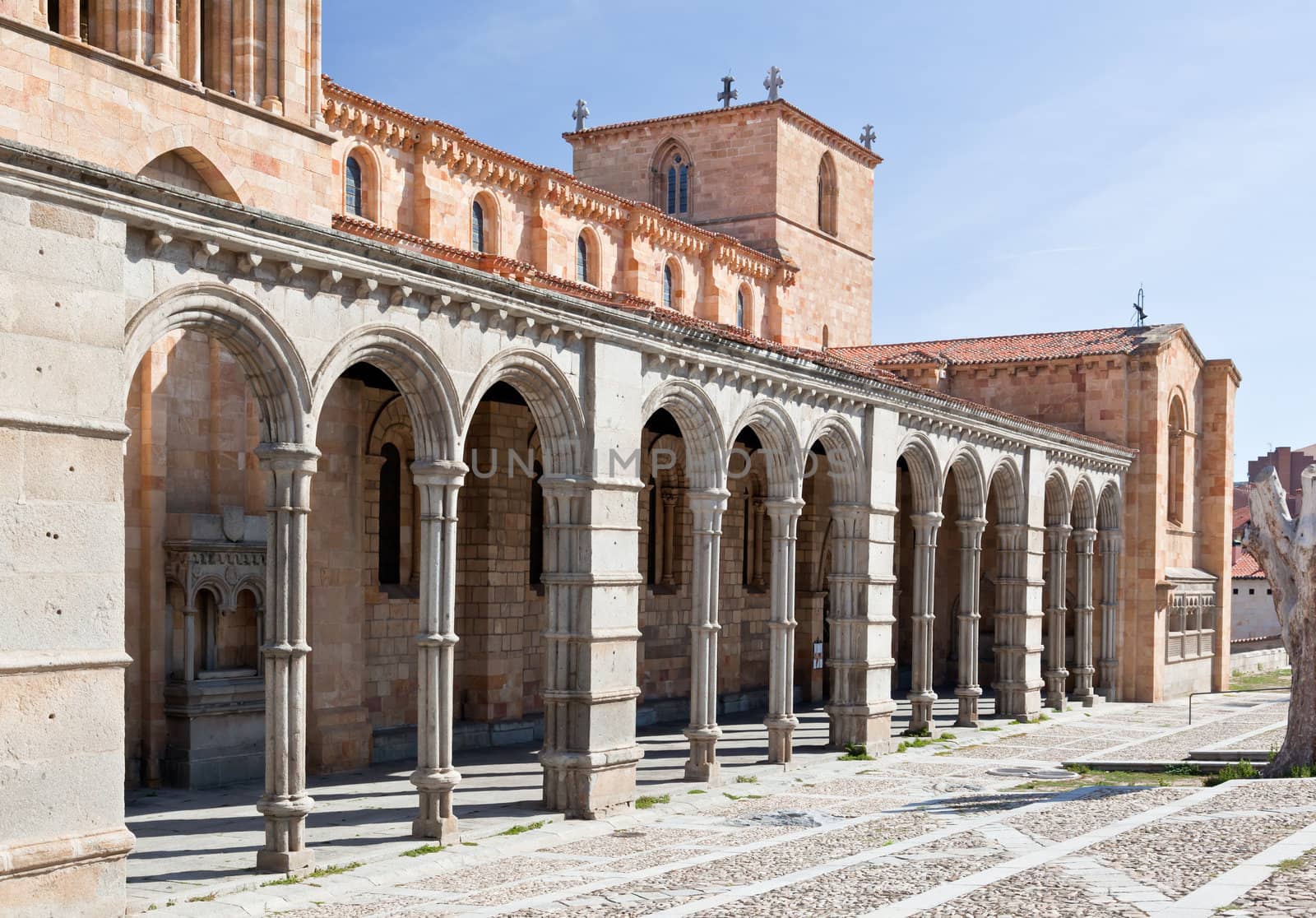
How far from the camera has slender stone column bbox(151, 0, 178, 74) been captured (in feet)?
56.1

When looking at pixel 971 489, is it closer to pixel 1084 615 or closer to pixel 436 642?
pixel 1084 615

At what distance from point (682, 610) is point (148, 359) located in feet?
44.9

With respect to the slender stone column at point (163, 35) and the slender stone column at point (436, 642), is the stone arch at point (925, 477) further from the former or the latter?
the slender stone column at point (163, 35)

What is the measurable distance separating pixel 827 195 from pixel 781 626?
24377 mm

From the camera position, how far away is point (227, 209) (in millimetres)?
12148

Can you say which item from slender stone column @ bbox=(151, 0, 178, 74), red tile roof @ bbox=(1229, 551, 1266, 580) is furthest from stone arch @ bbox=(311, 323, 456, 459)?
red tile roof @ bbox=(1229, 551, 1266, 580)

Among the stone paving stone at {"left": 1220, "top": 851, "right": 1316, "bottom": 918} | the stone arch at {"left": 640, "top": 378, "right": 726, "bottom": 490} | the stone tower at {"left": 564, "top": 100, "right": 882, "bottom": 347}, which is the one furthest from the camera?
the stone tower at {"left": 564, "top": 100, "right": 882, "bottom": 347}

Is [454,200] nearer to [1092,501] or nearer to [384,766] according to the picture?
[384,766]

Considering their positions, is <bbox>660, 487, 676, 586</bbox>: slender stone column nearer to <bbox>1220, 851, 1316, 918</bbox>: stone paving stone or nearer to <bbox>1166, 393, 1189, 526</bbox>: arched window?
<bbox>1166, 393, 1189, 526</bbox>: arched window

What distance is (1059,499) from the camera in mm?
30422

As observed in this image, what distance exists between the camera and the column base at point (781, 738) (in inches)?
810

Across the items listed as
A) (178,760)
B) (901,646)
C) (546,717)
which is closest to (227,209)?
(546,717)

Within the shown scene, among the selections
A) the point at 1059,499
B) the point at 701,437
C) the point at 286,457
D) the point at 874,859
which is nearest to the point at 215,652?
the point at 286,457

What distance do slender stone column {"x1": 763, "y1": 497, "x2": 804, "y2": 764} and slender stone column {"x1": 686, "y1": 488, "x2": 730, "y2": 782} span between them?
5.27 ft
